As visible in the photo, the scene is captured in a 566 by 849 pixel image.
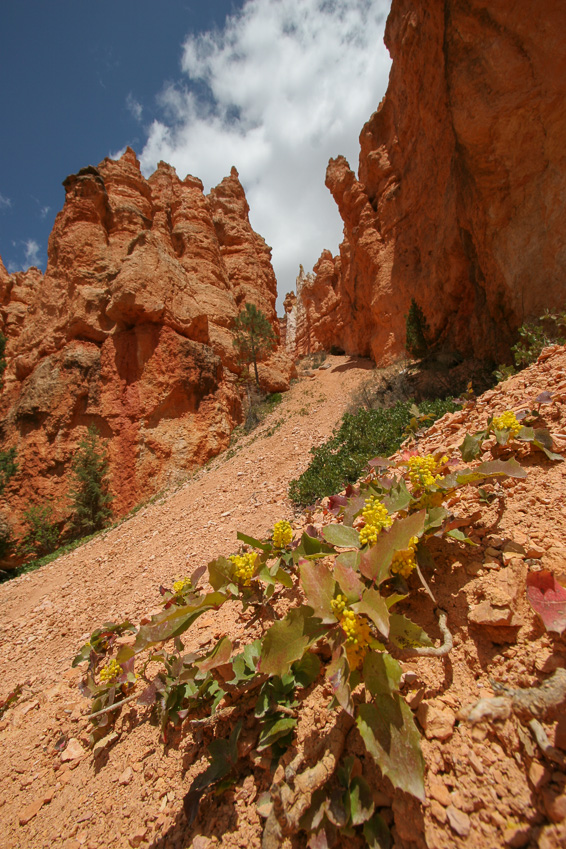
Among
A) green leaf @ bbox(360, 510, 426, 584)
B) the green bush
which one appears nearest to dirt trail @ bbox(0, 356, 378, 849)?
the green bush

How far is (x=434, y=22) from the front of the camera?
8.16 meters

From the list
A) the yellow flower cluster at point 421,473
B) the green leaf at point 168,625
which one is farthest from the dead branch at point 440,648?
the green leaf at point 168,625

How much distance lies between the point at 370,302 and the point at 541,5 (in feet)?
40.6

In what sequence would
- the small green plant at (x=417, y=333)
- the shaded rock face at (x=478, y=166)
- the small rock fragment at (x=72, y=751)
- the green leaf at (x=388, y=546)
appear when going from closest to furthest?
the green leaf at (x=388, y=546) → the small rock fragment at (x=72, y=751) → the shaded rock face at (x=478, y=166) → the small green plant at (x=417, y=333)

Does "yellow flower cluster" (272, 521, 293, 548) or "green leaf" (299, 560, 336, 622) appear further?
"yellow flower cluster" (272, 521, 293, 548)

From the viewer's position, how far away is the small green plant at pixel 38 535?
30.9 ft

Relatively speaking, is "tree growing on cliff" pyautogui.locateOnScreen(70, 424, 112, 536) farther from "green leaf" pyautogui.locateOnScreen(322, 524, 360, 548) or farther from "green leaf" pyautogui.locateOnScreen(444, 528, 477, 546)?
"green leaf" pyautogui.locateOnScreen(444, 528, 477, 546)

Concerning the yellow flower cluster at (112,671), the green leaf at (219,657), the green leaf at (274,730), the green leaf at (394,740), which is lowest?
the green leaf at (274,730)

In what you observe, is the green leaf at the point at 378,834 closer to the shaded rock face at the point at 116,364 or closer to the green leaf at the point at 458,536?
the green leaf at the point at 458,536

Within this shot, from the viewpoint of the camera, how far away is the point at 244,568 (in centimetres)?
159

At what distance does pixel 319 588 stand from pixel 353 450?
405cm

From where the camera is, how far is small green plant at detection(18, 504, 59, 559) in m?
9.42

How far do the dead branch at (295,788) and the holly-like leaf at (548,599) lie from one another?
73cm

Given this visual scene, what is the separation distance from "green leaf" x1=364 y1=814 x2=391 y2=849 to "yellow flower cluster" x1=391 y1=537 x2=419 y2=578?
25.8 inches
